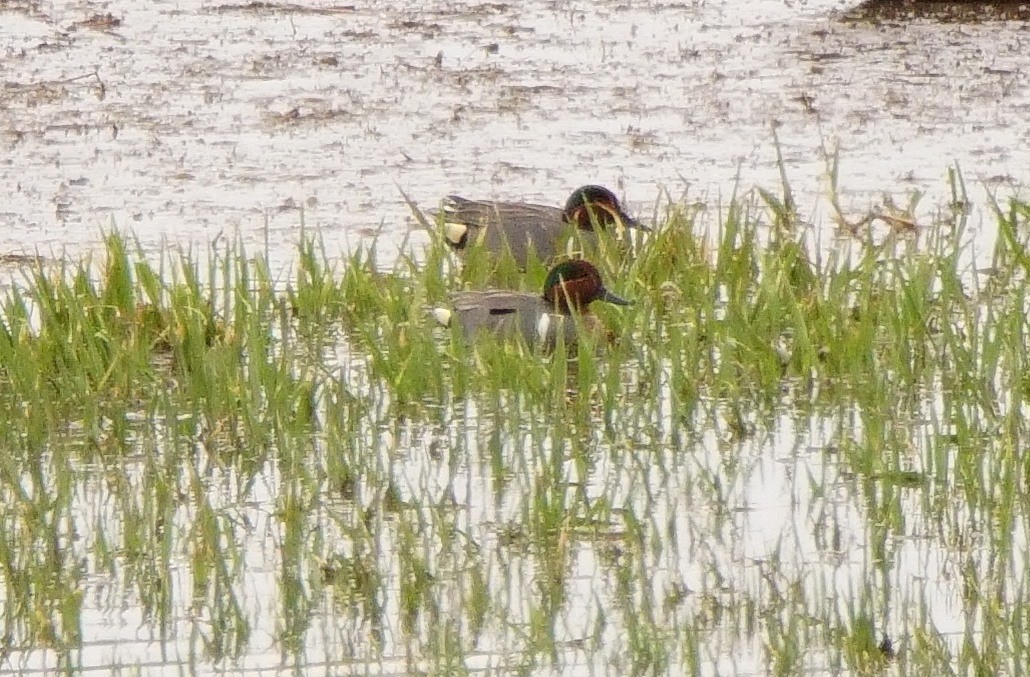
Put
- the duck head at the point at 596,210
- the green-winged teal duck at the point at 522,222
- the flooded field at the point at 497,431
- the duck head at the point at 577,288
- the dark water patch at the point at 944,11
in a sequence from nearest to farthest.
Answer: the flooded field at the point at 497,431
the duck head at the point at 577,288
the green-winged teal duck at the point at 522,222
the duck head at the point at 596,210
the dark water patch at the point at 944,11

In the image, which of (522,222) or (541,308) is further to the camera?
(522,222)

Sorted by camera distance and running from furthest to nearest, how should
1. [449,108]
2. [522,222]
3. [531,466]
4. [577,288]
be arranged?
1. [449,108]
2. [522,222]
3. [577,288]
4. [531,466]

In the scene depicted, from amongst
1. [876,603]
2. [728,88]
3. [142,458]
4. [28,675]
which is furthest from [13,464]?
[728,88]

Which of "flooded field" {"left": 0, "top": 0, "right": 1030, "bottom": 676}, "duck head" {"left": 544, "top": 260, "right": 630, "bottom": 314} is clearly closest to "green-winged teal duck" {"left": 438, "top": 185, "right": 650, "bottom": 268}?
"flooded field" {"left": 0, "top": 0, "right": 1030, "bottom": 676}

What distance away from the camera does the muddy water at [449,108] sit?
906cm

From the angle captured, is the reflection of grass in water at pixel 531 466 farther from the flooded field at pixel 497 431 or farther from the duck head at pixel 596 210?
the duck head at pixel 596 210

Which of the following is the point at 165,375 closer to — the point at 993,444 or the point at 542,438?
the point at 542,438

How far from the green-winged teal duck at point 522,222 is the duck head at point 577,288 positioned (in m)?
0.71

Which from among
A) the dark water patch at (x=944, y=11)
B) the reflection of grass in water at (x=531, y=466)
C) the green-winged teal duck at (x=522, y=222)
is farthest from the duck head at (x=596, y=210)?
the dark water patch at (x=944, y=11)

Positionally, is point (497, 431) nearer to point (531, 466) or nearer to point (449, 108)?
point (531, 466)

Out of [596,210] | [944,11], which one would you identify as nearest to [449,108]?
[596,210]

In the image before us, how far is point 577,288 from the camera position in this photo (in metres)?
6.79

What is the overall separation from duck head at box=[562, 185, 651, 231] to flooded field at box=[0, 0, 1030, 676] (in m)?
0.50

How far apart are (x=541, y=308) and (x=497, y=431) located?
4.38 feet
